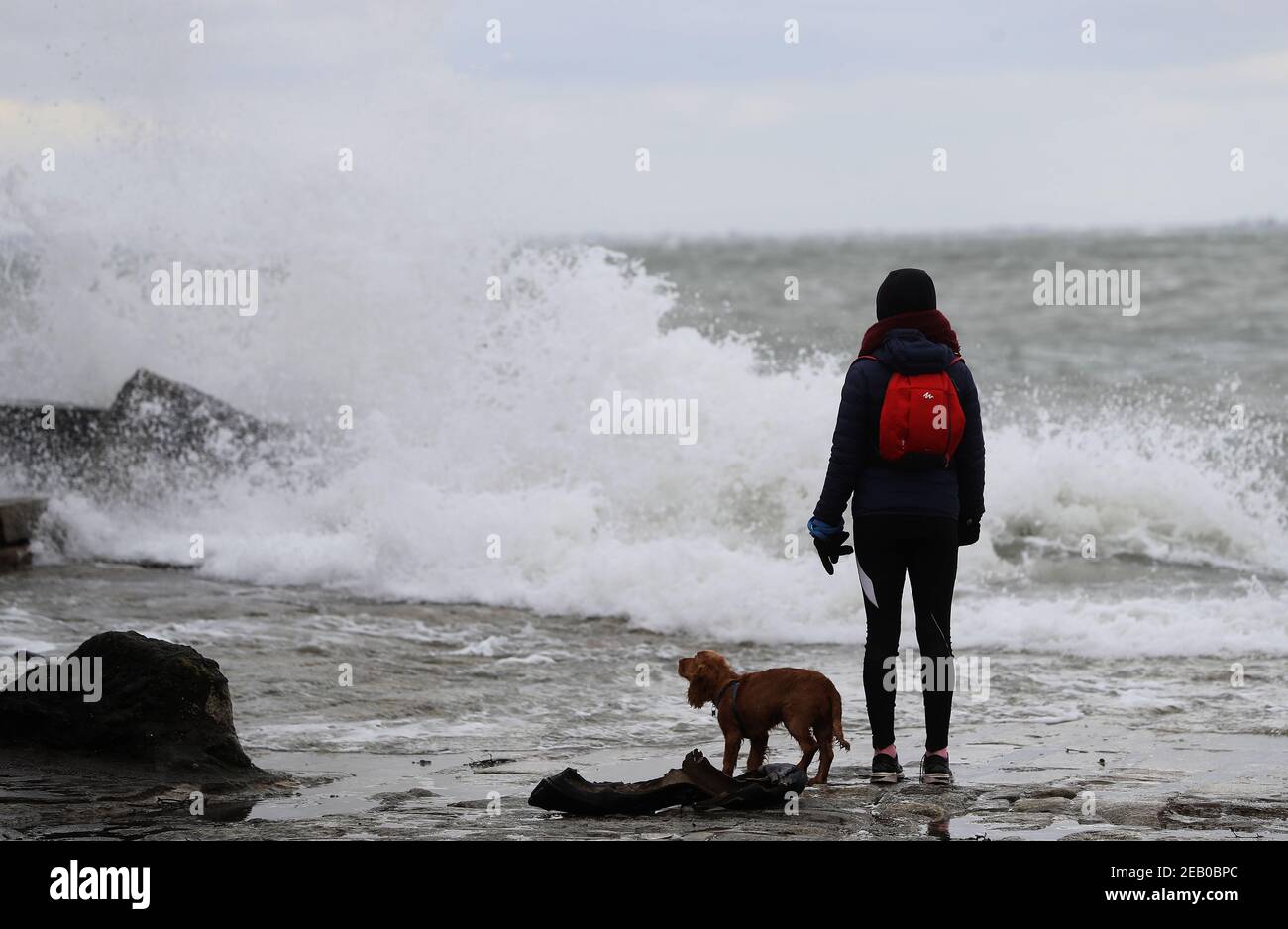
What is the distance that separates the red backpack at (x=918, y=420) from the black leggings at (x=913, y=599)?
24 cm

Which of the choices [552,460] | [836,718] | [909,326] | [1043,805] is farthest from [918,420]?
[552,460]

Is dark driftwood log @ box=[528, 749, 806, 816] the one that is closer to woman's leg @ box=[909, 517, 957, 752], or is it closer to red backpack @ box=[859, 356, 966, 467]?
woman's leg @ box=[909, 517, 957, 752]

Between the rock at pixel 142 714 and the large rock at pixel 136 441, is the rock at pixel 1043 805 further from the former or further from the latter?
the large rock at pixel 136 441

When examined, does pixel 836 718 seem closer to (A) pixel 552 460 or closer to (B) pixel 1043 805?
(B) pixel 1043 805

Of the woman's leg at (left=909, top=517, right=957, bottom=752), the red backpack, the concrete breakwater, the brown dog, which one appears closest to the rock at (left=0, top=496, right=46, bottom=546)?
the concrete breakwater

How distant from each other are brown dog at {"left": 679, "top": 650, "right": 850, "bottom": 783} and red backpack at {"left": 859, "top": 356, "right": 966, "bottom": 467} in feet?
2.70

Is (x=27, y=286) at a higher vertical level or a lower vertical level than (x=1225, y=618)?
higher

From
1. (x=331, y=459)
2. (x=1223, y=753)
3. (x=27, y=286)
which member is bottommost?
(x=1223, y=753)

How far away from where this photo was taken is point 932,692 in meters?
5.44

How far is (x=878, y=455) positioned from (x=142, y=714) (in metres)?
2.88

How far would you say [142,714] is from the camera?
18.1 ft
